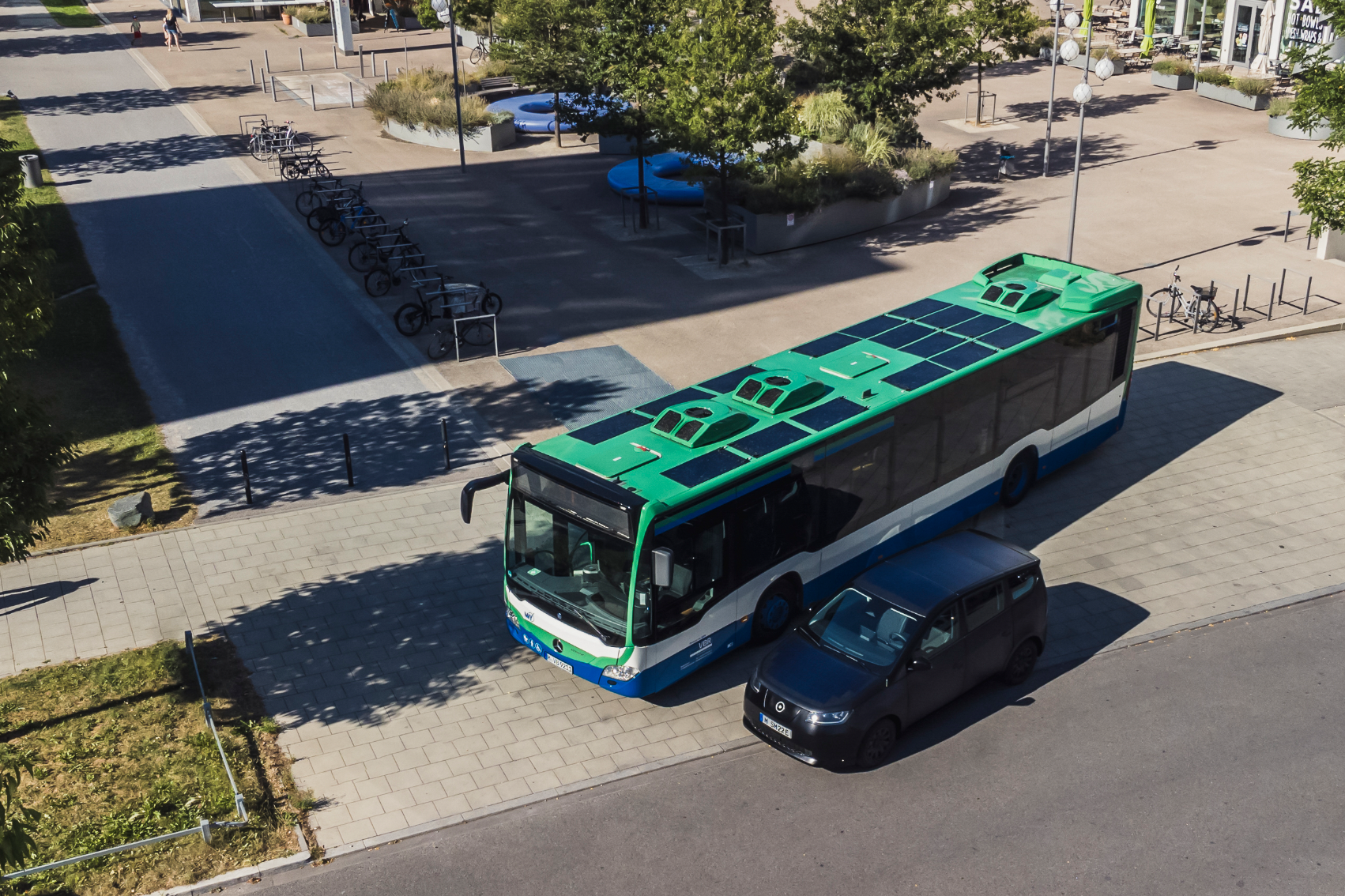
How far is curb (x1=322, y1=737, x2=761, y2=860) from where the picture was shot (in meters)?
11.1

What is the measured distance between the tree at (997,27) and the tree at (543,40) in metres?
10.1

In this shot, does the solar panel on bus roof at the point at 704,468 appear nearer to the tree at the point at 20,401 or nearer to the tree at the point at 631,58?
the tree at the point at 20,401

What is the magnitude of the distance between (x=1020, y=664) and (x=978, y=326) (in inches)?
202

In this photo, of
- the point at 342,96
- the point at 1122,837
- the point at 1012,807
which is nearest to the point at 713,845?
the point at 1012,807

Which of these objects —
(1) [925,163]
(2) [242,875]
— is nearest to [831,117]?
(1) [925,163]

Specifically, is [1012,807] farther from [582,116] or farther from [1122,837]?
[582,116]

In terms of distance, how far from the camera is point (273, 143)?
3528 centimetres

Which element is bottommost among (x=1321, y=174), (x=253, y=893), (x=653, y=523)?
(x=253, y=893)

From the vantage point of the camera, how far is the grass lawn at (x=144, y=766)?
10.8 metres

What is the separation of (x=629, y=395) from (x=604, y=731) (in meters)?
8.86

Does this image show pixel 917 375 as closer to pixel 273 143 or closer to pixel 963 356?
pixel 963 356

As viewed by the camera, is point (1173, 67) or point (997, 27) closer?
point (997, 27)

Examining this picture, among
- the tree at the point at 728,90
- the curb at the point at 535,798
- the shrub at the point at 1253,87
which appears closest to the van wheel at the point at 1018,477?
the curb at the point at 535,798

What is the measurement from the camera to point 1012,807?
11406mm
